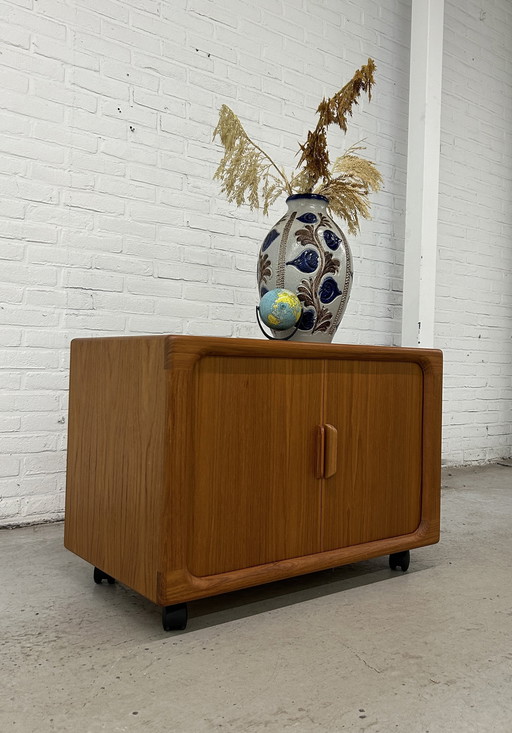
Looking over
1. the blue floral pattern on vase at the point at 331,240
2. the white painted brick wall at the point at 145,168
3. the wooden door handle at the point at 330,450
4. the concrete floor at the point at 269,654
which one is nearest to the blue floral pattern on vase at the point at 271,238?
the blue floral pattern on vase at the point at 331,240

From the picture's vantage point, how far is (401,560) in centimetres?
176

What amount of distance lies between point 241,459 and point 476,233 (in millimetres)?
2698

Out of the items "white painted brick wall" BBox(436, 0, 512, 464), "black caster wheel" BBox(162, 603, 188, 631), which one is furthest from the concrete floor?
"white painted brick wall" BBox(436, 0, 512, 464)

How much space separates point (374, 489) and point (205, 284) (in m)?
1.18

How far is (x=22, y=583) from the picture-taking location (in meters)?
1.58

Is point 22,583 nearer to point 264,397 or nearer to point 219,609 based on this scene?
point 219,609

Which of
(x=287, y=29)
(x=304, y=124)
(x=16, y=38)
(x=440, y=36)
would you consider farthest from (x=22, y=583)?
(x=440, y=36)

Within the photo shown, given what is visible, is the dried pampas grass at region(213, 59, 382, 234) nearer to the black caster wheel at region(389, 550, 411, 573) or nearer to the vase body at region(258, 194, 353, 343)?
the vase body at region(258, 194, 353, 343)

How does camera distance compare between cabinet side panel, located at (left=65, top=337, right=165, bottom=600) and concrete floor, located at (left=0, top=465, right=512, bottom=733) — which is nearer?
concrete floor, located at (left=0, top=465, right=512, bottom=733)

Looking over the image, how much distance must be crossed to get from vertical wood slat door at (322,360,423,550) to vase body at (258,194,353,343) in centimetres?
18

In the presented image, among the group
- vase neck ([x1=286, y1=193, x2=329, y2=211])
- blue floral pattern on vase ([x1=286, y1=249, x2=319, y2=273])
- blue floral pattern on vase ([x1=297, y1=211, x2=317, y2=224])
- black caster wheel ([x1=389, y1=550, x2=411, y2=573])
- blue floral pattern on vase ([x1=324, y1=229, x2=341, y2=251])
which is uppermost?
vase neck ([x1=286, y1=193, x2=329, y2=211])

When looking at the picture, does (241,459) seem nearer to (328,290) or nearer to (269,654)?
(269,654)

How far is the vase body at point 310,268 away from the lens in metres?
1.68

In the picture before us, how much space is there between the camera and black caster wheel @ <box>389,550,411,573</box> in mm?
1753
